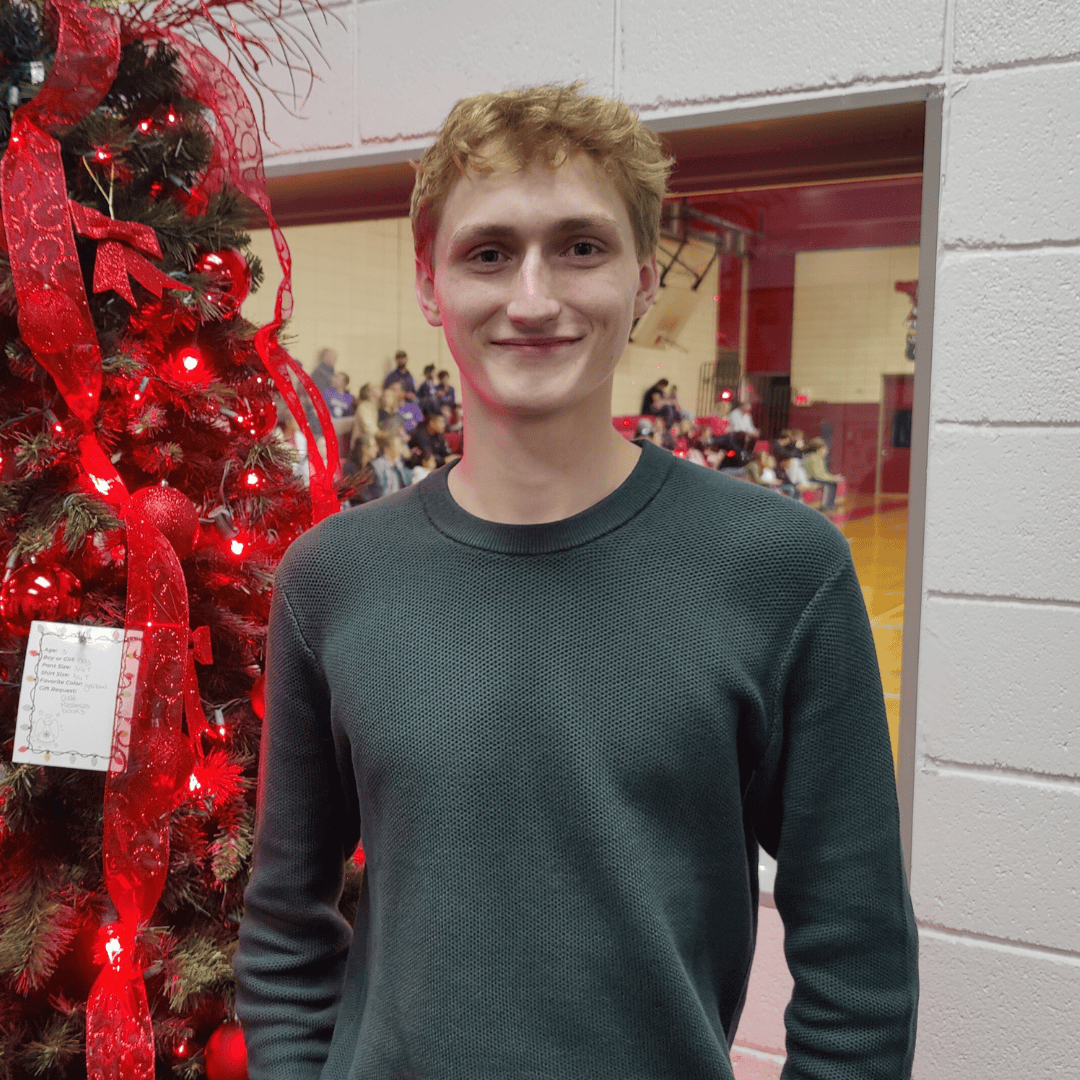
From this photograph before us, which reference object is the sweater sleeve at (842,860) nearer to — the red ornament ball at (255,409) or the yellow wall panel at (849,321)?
the red ornament ball at (255,409)

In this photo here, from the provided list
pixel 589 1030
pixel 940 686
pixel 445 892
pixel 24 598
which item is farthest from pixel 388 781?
pixel 940 686

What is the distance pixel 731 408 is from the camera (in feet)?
6.96

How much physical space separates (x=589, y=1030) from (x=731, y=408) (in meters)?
1.52

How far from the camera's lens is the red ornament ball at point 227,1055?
1.37 meters

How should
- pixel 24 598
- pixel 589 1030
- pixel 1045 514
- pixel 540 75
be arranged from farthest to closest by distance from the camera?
pixel 540 75, pixel 1045 514, pixel 24 598, pixel 589 1030

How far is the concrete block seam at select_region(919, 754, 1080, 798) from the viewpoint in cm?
172

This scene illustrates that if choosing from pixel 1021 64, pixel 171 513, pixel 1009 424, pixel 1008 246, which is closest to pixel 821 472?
pixel 1009 424

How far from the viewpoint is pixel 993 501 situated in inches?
69.1

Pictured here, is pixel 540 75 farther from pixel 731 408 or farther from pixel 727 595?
pixel 727 595

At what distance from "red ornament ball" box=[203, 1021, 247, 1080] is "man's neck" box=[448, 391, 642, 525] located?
3.05 ft

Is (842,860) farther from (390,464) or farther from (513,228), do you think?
(390,464)

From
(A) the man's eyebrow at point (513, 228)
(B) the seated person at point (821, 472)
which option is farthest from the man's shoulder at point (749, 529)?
(B) the seated person at point (821, 472)

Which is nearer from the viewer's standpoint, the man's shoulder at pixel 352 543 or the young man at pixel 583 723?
the young man at pixel 583 723

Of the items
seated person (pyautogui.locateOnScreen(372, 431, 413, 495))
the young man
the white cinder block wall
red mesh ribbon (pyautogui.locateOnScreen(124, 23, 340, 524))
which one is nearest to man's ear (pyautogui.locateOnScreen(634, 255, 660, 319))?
the young man
